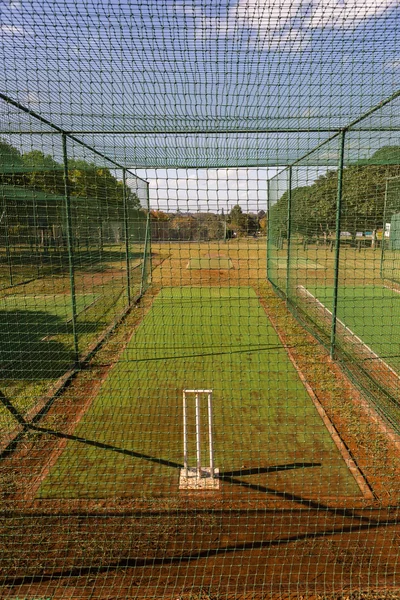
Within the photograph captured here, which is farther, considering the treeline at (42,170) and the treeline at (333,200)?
the treeline at (333,200)

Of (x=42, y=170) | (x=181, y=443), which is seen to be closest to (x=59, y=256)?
(x=42, y=170)

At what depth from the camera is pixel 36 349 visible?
6.07m

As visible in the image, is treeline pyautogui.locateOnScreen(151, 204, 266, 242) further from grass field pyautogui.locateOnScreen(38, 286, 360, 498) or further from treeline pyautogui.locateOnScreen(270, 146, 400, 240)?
treeline pyautogui.locateOnScreen(270, 146, 400, 240)

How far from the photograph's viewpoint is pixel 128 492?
2.93m

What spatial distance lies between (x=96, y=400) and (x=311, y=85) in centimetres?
364

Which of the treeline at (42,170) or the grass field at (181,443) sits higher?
the treeline at (42,170)

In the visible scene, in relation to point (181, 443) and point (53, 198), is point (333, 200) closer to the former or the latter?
point (53, 198)

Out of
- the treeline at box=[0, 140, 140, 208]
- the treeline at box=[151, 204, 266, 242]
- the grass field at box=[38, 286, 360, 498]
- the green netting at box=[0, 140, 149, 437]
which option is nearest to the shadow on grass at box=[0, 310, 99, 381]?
the green netting at box=[0, 140, 149, 437]

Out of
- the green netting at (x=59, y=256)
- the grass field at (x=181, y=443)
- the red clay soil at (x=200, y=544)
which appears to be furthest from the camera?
the green netting at (x=59, y=256)

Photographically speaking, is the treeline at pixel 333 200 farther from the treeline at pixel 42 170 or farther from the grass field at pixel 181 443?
the treeline at pixel 42 170

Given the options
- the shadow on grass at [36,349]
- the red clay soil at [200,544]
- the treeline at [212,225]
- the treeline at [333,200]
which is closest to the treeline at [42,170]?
the treeline at [212,225]

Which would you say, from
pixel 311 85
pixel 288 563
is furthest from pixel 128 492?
pixel 311 85

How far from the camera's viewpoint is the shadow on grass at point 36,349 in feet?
16.0

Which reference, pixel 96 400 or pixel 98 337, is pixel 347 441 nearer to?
pixel 96 400
